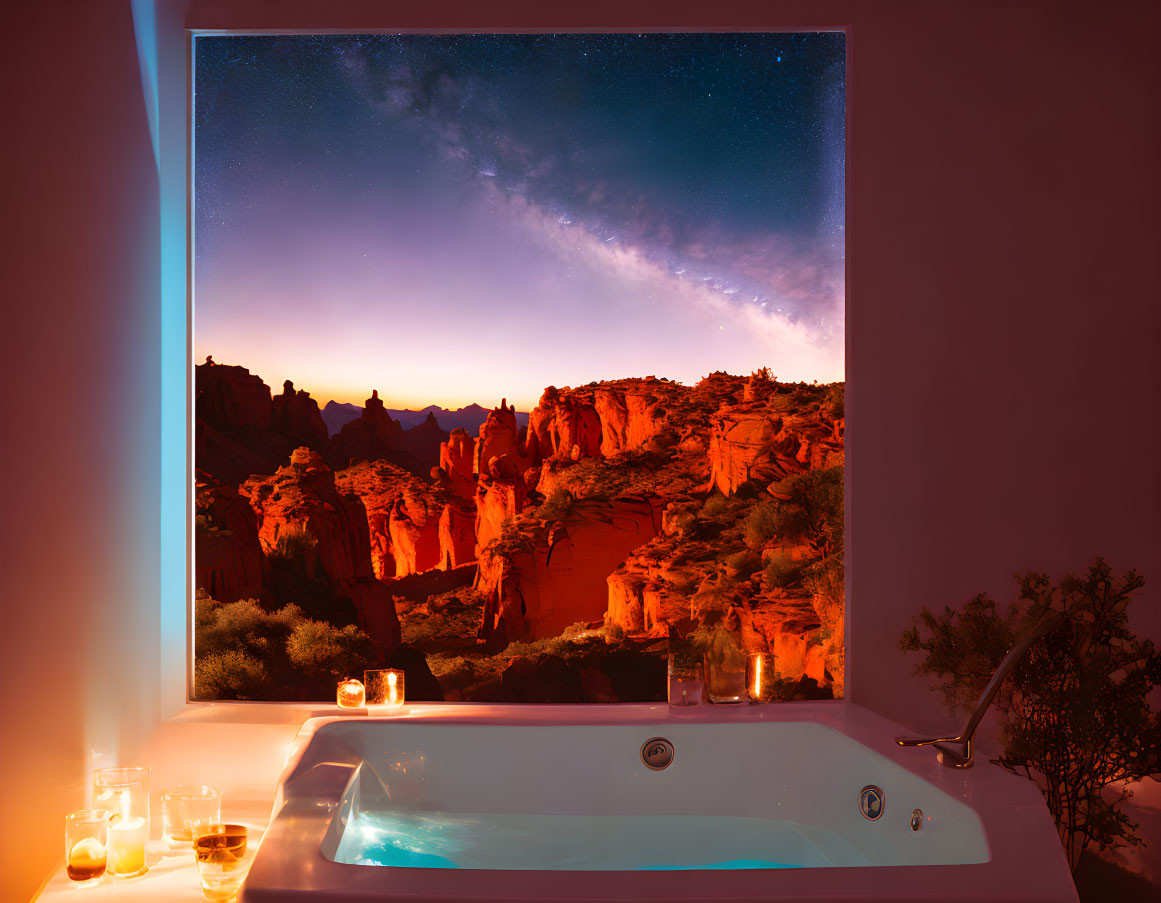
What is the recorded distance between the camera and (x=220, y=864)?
1.64m

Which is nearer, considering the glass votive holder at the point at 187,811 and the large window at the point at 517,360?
the glass votive holder at the point at 187,811

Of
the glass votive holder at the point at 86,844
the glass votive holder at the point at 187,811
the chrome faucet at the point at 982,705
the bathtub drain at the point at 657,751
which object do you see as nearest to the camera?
the chrome faucet at the point at 982,705

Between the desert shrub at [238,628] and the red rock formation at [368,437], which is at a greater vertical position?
the red rock formation at [368,437]

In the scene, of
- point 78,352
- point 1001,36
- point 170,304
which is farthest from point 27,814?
point 1001,36

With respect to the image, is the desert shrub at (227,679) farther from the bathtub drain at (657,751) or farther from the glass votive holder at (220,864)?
the bathtub drain at (657,751)

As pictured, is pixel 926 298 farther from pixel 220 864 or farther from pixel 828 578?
pixel 220 864

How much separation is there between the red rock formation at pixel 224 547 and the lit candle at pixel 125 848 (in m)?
0.69

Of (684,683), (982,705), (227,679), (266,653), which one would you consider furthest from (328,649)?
(982,705)

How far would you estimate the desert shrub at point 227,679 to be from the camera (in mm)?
2361

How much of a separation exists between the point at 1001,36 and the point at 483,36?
142 centimetres

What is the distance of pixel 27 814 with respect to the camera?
77.1 inches

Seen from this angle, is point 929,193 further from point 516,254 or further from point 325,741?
point 325,741

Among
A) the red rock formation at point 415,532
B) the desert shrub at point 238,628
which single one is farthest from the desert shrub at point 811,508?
the desert shrub at point 238,628

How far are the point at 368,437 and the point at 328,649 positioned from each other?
0.62 metres
